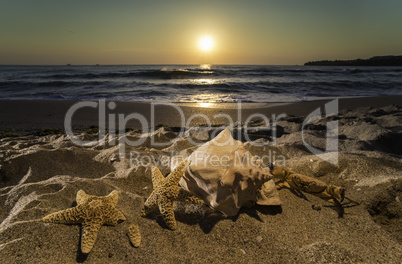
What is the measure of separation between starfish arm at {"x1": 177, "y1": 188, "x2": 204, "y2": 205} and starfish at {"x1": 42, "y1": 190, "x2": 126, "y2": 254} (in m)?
0.55

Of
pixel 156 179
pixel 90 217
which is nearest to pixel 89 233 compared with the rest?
pixel 90 217

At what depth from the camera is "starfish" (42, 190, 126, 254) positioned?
1938mm

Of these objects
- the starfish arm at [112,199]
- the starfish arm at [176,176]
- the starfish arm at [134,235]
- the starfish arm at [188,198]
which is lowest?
the starfish arm at [134,235]

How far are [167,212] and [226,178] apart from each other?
2.14 ft

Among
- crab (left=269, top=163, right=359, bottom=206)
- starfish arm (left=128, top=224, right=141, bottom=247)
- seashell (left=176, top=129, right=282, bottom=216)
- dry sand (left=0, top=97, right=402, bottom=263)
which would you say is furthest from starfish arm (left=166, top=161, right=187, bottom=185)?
crab (left=269, top=163, right=359, bottom=206)

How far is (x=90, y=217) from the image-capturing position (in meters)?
2.03

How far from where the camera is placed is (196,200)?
221cm

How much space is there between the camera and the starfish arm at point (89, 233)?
71.2 inches

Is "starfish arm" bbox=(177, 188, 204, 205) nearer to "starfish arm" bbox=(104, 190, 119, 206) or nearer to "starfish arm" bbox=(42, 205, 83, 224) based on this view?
"starfish arm" bbox=(104, 190, 119, 206)

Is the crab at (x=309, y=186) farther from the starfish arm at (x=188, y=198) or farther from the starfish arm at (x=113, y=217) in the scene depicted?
the starfish arm at (x=113, y=217)

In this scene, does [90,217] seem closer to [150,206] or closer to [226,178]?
[150,206]

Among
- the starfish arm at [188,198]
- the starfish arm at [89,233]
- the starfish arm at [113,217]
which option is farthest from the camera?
the starfish arm at [188,198]

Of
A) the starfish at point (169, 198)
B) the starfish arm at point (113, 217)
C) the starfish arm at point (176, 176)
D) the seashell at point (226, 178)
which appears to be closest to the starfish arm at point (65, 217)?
the starfish arm at point (113, 217)

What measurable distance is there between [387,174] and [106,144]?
14.2 ft
